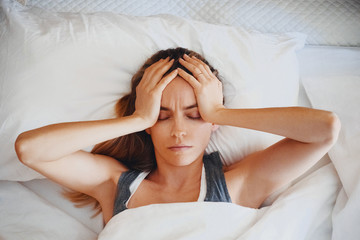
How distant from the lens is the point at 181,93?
108cm

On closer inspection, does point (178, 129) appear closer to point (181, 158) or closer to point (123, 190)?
point (181, 158)

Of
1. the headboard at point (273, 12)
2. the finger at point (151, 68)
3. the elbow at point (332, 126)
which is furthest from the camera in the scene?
the headboard at point (273, 12)

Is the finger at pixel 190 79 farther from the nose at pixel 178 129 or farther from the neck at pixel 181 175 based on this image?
the neck at pixel 181 175

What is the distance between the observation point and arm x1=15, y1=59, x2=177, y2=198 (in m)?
1.00

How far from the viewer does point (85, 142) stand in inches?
40.3

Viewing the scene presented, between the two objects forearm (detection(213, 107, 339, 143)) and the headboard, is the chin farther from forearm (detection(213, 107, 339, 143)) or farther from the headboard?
the headboard

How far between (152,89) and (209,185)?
36 cm

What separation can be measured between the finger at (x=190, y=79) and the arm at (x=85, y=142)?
0.07 feet

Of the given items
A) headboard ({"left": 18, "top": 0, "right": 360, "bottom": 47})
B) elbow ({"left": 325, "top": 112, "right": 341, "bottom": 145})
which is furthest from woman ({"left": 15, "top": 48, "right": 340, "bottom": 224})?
headboard ({"left": 18, "top": 0, "right": 360, "bottom": 47})

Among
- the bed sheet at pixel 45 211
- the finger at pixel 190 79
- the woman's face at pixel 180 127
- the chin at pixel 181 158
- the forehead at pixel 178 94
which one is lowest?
the bed sheet at pixel 45 211

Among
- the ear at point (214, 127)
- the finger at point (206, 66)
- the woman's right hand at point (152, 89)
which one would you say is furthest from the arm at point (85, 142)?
the ear at point (214, 127)

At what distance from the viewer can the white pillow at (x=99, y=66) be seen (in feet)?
3.89

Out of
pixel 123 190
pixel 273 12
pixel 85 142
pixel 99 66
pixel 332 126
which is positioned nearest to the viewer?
pixel 332 126

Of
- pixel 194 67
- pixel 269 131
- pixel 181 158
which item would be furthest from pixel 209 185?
pixel 194 67
